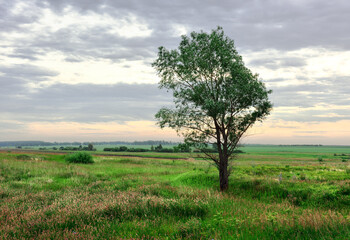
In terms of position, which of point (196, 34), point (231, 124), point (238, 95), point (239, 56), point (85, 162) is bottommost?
point (85, 162)

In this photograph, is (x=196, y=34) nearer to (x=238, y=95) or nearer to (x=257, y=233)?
(x=238, y=95)

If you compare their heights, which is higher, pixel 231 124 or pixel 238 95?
pixel 238 95

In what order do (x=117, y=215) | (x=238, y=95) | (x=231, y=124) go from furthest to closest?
(x=231, y=124)
(x=238, y=95)
(x=117, y=215)

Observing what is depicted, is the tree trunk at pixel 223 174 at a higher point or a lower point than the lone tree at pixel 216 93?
lower

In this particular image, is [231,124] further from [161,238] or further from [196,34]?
[161,238]

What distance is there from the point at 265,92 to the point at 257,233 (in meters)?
12.2

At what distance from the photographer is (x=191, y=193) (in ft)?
43.0

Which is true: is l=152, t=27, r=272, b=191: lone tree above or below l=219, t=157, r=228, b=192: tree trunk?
above

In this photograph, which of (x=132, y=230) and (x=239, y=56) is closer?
(x=132, y=230)

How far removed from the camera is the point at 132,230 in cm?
717

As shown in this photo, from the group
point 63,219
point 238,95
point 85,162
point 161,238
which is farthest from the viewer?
point 85,162

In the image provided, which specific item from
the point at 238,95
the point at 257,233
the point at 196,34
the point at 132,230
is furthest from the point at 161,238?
the point at 196,34

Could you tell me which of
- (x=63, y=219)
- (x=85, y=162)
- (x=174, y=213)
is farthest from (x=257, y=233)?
(x=85, y=162)

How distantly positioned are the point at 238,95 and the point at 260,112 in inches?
83.4
